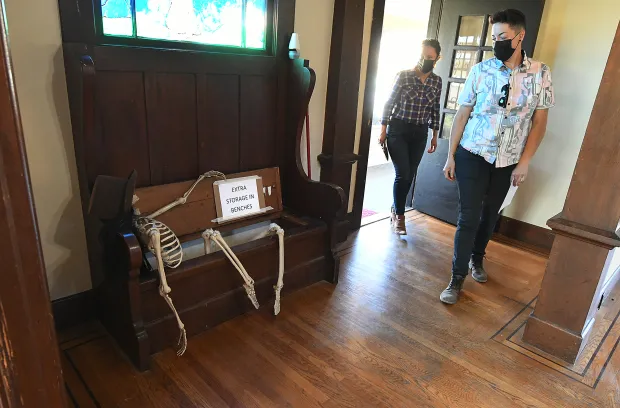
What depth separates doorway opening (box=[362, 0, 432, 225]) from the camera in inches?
155

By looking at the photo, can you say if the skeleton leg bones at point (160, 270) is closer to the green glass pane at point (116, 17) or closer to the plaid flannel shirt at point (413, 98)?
the green glass pane at point (116, 17)

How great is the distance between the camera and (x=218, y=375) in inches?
64.1

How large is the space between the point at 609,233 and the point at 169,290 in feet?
5.50

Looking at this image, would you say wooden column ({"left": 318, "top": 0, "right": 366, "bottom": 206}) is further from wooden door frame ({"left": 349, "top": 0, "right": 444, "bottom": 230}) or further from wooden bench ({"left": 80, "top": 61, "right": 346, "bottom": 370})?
wooden bench ({"left": 80, "top": 61, "right": 346, "bottom": 370})

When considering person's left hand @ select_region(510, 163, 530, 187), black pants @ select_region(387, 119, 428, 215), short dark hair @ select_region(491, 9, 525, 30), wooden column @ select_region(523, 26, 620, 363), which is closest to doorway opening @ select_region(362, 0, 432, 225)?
black pants @ select_region(387, 119, 428, 215)

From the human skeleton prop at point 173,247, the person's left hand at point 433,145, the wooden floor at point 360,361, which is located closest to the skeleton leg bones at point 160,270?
the human skeleton prop at point 173,247

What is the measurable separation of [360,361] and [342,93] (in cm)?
148

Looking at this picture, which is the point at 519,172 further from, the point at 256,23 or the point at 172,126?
the point at 172,126

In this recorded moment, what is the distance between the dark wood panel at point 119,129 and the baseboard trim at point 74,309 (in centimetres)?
54

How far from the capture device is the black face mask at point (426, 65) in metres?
2.75

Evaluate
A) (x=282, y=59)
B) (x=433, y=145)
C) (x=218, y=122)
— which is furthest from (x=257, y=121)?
(x=433, y=145)

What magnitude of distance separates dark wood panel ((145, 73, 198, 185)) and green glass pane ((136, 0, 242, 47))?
7.0 inches

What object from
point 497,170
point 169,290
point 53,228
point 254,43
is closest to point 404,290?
point 497,170

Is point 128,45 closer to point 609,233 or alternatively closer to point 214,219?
point 214,219
